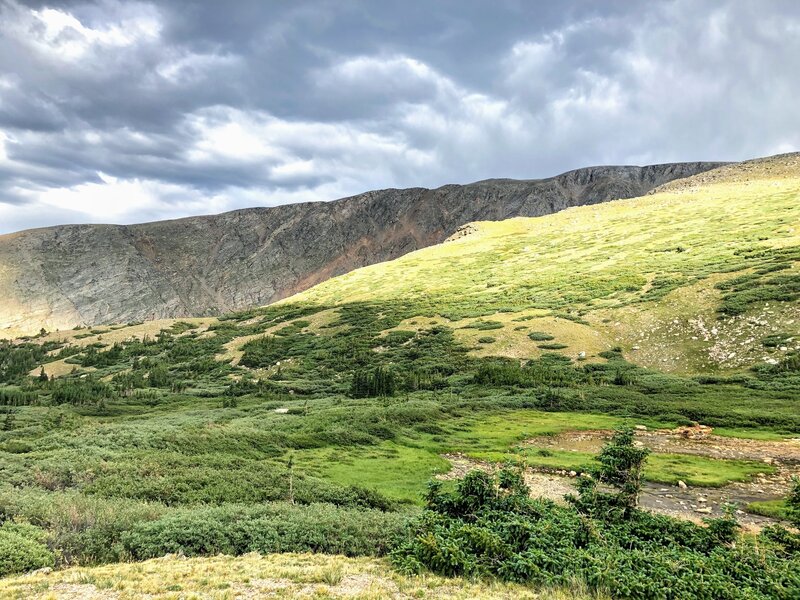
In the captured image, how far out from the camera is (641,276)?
221 feet

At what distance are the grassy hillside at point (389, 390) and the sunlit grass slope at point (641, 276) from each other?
0.40 metres

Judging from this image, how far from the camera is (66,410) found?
126 feet

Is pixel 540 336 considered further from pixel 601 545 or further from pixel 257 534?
pixel 257 534

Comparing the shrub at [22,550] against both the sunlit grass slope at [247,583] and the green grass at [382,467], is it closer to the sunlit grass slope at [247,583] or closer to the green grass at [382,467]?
the sunlit grass slope at [247,583]

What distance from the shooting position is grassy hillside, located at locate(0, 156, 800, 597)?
13797 mm

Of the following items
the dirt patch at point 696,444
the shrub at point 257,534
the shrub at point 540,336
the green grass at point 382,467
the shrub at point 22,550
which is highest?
the shrub at point 22,550

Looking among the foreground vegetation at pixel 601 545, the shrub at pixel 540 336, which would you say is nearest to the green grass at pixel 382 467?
the foreground vegetation at pixel 601 545

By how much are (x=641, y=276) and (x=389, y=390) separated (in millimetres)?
44300

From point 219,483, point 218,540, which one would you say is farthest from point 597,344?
point 218,540

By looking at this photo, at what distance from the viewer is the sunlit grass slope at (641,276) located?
45031 millimetres

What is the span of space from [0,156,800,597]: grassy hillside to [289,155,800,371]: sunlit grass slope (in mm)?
396

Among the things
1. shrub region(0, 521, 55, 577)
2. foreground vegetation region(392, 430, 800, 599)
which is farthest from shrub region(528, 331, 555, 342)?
shrub region(0, 521, 55, 577)

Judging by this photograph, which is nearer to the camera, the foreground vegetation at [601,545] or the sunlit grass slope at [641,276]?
the foreground vegetation at [601,545]

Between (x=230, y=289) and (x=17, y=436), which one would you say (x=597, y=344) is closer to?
(x=17, y=436)
